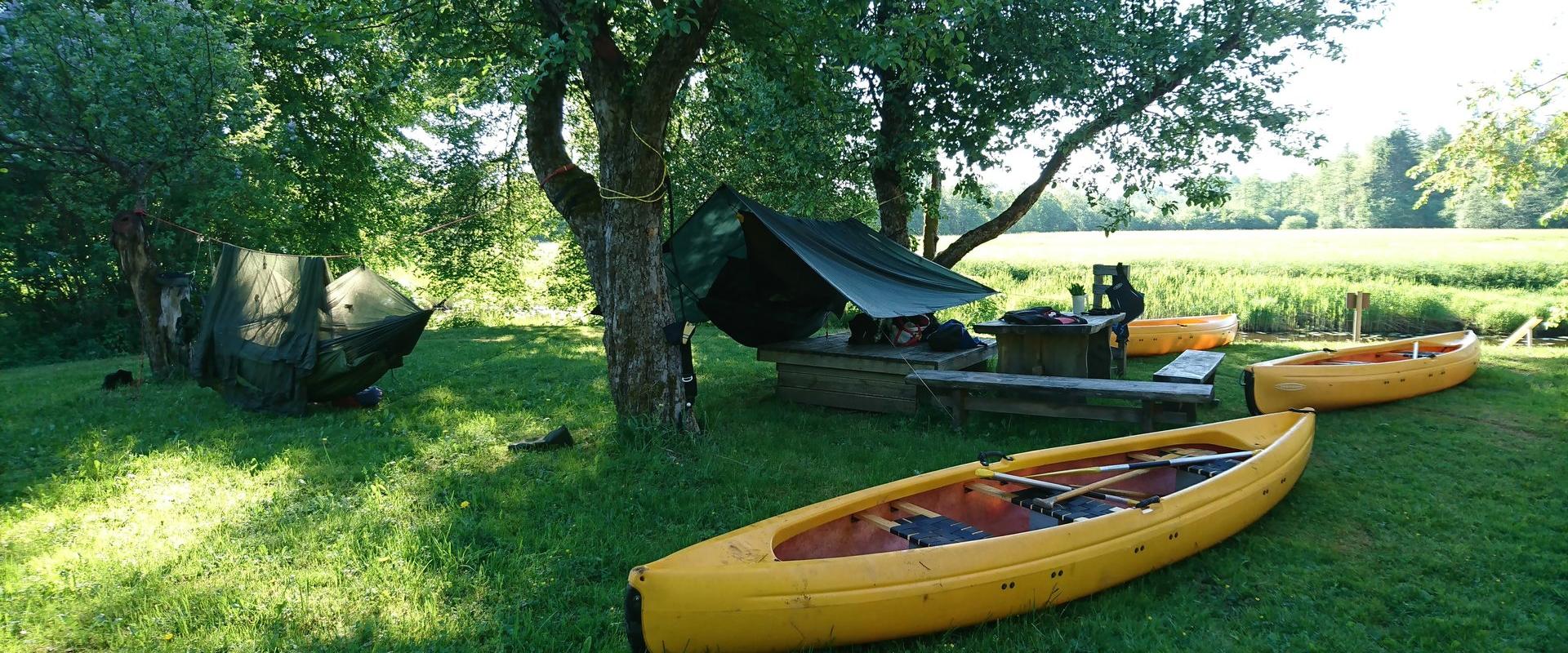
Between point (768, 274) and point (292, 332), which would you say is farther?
point (768, 274)

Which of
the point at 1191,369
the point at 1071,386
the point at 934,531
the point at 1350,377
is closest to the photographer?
the point at 934,531

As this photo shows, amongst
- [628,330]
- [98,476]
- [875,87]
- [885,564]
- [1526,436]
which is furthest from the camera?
[875,87]

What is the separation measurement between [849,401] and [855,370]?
0.95ft

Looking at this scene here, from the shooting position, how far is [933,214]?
990 cm

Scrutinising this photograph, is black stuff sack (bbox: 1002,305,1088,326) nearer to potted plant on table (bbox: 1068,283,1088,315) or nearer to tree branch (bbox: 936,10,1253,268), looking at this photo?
potted plant on table (bbox: 1068,283,1088,315)

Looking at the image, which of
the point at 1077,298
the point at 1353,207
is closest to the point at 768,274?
the point at 1077,298

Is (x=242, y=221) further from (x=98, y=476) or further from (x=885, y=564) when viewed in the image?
(x=885, y=564)

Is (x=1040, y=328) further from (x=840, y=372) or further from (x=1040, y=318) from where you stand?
(x=840, y=372)

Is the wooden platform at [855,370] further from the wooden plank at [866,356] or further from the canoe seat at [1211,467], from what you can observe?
the canoe seat at [1211,467]

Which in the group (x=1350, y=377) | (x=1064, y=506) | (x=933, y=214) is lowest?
(x=1064, y=506)

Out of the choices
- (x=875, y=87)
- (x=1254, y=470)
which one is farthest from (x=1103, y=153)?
(x=1254, y=470)

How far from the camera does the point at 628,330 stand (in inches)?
199

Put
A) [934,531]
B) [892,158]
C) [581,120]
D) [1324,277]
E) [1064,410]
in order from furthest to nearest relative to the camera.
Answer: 1. [1324,277]
2. [581,120]
3. [892,158]
4. [1064,410]
5. [934,531]

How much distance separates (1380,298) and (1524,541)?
12.6 meters
